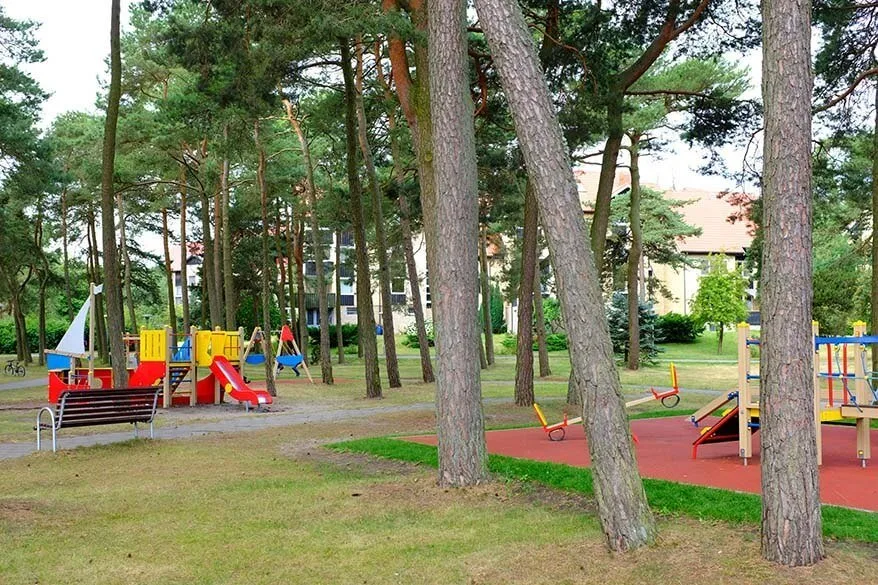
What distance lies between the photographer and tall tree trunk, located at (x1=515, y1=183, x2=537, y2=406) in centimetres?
1648

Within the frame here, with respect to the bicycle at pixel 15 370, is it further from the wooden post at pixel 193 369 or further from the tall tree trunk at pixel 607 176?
the tall tree trunk at pixel 607 176

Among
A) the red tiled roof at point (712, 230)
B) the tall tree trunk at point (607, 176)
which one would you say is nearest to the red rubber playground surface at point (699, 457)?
the tall tree trunk at point (607, 176)

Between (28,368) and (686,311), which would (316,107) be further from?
(686,311)

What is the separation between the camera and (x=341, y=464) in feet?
32.8

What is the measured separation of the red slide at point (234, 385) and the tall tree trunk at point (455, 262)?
1028 centimetres

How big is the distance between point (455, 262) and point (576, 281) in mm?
2138

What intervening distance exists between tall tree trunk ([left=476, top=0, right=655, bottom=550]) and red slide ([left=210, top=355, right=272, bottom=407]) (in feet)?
40.8

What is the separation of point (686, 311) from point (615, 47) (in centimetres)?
4808

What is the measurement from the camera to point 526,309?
55.1ft

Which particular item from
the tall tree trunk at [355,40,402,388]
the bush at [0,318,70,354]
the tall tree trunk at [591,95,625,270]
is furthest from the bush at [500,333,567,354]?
the tall tree trunk at [591,95,625,270]

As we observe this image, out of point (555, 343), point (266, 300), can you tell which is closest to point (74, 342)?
point (266, 300)

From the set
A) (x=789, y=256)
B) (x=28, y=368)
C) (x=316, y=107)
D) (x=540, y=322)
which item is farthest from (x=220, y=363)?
(x=28, y=368)

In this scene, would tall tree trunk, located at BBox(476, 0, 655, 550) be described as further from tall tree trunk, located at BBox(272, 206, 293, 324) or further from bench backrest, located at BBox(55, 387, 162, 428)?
tall tree trunk, located at BBox(272, 206, 293, 324)

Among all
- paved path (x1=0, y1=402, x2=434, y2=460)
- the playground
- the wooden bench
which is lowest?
paved path (x1=0, y1=402, x2=434, y2=460)
